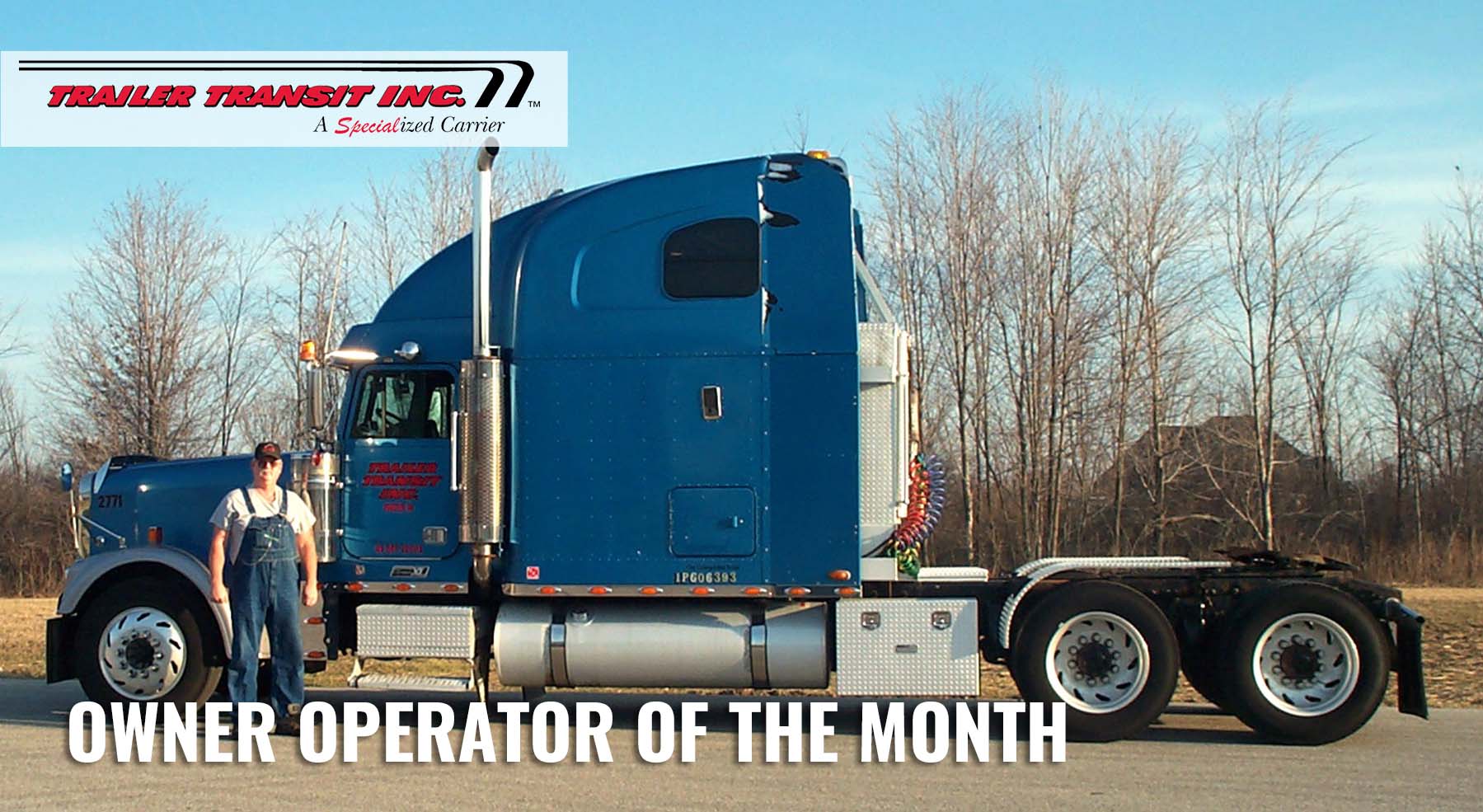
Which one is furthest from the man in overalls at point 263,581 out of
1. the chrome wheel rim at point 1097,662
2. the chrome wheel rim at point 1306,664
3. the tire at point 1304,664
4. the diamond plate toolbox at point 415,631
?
the chrome wheel rim at point 1306,664

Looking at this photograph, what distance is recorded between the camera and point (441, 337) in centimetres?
1115

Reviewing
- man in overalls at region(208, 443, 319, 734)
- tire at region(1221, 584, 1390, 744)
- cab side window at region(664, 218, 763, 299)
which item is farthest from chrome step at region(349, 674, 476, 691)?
tire at region(1221, 584, 1390, 744)

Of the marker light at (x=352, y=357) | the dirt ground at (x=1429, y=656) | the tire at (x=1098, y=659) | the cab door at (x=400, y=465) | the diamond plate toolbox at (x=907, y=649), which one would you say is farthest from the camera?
the dirt ground at (x=1429, y=656)

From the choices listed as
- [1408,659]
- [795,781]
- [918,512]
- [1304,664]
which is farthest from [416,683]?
[1408,659]

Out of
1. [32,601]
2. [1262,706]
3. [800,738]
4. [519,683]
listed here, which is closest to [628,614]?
[519,683]

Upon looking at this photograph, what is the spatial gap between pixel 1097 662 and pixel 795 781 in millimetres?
2907

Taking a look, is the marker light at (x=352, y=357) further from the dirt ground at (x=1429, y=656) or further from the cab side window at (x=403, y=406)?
the dirt ground at (x=1429, y=656)

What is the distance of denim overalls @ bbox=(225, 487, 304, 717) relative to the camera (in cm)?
1016

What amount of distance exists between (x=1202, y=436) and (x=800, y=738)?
24066 millimetres

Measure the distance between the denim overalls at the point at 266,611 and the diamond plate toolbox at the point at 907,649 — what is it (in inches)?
149

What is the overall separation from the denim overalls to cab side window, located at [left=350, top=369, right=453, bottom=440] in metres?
1.20

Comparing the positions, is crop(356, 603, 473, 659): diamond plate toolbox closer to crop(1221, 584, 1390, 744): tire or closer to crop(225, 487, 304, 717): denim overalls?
crop(225, 487, 304, 717): denim overalls

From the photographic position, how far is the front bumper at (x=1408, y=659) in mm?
10148

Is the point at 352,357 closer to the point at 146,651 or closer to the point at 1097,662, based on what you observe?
the point at 146,651
